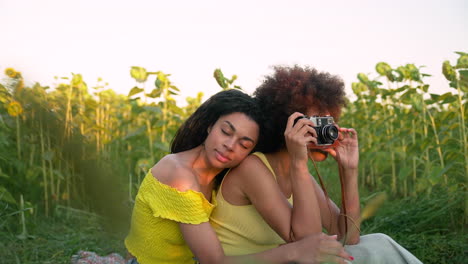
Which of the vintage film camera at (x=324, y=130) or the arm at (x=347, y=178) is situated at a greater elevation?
the vintage film camera at (x=324, y=130)

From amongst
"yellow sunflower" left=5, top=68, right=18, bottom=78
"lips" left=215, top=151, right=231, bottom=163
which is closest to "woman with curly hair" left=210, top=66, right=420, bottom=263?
"lips" left=215, top=151, right=231, bottom=163

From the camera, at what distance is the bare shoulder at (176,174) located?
1549 mm

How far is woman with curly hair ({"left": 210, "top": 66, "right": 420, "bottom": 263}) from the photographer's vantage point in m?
1.61

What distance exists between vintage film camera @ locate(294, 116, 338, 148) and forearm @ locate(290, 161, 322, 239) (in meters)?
0.12

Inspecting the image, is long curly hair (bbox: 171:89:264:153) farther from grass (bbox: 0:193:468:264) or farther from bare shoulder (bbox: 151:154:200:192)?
grass (bbox: 0:193:468:264)

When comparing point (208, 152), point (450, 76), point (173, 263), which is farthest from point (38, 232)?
point (450, 76)

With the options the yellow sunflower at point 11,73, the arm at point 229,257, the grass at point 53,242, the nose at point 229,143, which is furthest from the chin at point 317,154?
the yellow sunflower at point 11,73

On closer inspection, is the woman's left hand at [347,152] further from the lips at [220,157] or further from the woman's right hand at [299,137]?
the lips at [220,157]

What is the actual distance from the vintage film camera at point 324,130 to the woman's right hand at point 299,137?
1.7 inches

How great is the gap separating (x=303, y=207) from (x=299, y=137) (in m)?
0.23

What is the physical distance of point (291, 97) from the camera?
176cm

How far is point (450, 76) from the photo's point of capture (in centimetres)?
313

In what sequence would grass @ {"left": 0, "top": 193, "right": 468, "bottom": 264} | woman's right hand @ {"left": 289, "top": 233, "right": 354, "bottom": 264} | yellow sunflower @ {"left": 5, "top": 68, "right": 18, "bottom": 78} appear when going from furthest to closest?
grass @ {"left": 0, "top": 193, "right": 468, "bottom": 264}
woman's right hand @ {"left": 289, "top": 233, "right": 354, "bottom": 264}
yellow sunflower @ {"left": 5, "top": 68, "right": 18, "bottom": 78}

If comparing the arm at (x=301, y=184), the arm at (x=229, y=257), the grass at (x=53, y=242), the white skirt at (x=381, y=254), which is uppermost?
the arm at (x=301, y=184)
